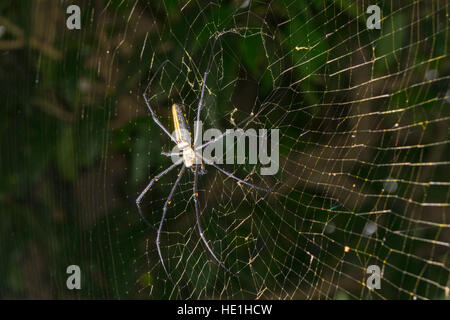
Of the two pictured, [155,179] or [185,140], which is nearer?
[185,140]

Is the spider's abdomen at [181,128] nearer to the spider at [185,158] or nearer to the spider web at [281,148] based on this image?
the spider at [185,158]

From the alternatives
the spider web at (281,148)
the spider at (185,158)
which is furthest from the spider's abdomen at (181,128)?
the spider web at (281,148)

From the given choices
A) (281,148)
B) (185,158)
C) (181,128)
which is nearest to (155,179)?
(185,158)

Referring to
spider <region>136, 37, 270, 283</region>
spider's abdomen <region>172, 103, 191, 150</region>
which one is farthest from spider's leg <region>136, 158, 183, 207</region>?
spider's abdomen <region>172, 103, 191, 150</region>

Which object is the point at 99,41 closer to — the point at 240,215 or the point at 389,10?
the point at 240,215

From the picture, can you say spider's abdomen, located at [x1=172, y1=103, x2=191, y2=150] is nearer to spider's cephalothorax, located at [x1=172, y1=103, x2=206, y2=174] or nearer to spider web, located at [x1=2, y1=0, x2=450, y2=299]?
spider's cephalothorax, located at [x1=172, y1=103, x2=206, y2=174]
